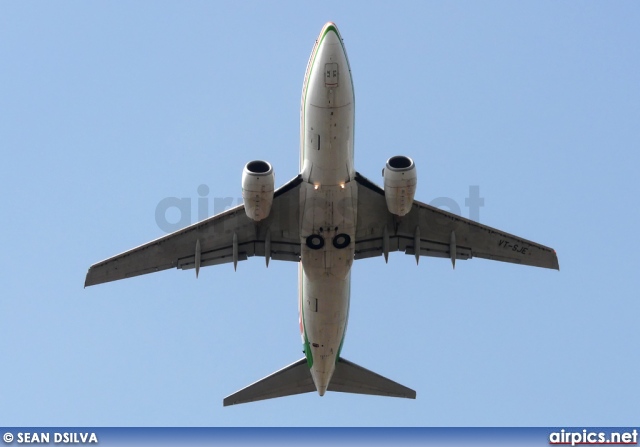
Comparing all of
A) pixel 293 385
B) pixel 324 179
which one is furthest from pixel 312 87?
pixel 293 385

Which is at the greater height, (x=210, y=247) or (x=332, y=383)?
(x=210, y=247)

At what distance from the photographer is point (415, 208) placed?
4362 centimetres

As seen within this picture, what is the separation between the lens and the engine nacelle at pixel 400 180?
3947 cm

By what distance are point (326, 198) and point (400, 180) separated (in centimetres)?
274

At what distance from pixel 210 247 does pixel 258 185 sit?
576 centimetres

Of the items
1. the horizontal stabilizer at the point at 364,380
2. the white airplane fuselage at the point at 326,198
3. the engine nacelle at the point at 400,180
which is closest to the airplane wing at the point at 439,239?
the white airplane fuselage at the point at 326,198

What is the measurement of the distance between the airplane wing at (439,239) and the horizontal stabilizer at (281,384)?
5917 mm

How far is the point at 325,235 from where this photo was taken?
4109cm

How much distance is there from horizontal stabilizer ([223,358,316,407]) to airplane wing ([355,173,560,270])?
5.92 m

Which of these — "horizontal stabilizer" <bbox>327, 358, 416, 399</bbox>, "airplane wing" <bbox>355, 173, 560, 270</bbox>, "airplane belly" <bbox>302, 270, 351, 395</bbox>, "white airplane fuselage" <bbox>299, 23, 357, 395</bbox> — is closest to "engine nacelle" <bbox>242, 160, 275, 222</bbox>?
"white airplane fuselage" <bbox>299, 23, 357, 395</bbox>

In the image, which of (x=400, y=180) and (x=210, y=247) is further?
(x=210, y=247)

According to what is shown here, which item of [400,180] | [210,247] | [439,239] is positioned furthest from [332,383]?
[400,180]

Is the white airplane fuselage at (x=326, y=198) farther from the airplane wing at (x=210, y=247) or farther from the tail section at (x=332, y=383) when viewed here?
the tail section at (x=332, y=383)

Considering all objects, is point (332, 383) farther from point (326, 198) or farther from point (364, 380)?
point (326, 198)
